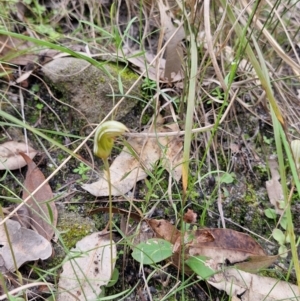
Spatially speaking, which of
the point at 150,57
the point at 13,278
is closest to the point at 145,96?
the point at 150,57

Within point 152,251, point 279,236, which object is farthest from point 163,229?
point 279,236

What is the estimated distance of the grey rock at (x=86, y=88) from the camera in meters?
1.33

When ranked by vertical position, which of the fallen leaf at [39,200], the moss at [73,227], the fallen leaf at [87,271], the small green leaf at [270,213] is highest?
the fallen leaf at [39,200]

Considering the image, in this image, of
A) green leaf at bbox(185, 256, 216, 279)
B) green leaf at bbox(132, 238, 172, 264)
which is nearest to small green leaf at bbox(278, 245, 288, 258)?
green leaf at bbox(185, 256, 216, 279)

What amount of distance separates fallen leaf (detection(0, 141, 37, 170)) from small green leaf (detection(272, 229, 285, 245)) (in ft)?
2.28

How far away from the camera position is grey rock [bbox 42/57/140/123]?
1.33m

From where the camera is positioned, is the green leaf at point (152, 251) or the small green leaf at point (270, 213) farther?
the small green leaf at point (270, 213)

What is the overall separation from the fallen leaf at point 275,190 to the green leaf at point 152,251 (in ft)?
1.25

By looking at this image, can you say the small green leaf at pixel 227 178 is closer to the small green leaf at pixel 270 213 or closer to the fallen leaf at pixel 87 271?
the small green leaf at pixel 270 213

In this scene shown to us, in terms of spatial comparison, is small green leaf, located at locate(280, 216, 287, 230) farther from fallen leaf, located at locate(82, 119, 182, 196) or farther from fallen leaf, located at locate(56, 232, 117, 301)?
fallen leaf, located at locate(56, 232, 117, 301)

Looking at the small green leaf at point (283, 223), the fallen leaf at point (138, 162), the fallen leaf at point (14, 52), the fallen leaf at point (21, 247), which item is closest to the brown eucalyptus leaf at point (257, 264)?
the small green leaf at point (283, 223)

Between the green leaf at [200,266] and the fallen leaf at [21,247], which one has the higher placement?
the fallen leaf at [21,247]

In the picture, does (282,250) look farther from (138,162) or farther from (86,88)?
(86,88)

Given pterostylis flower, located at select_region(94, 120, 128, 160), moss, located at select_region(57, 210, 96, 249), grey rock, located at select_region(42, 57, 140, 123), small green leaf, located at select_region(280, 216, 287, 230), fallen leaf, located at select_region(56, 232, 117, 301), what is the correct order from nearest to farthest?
pterostylis flower, located at select_region(94, 120, 128, 160), fallen leaf, located at select_region(56, 232, 117, 301), moss, located at select_region(57, 210, 96, 249), small green leaf, located at select_region(280, 216, 287, 230), grey rock, located at select_region(42, 57, 140, 123)
